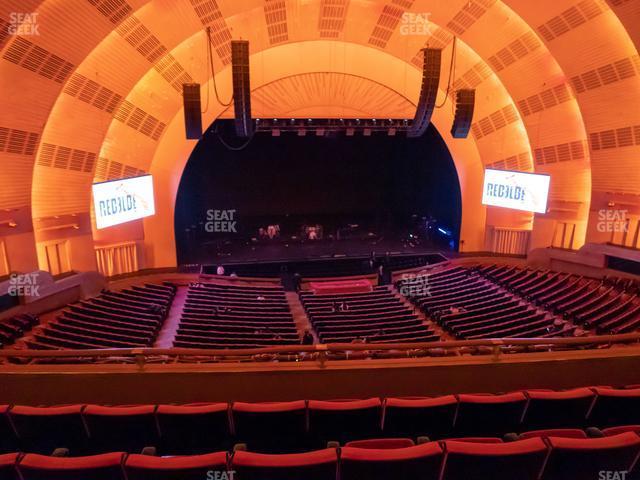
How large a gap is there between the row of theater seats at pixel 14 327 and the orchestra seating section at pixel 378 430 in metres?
7.56

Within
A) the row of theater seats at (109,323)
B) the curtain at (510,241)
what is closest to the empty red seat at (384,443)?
the row of theater seats at (109,323)

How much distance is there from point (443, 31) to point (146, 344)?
1393cm

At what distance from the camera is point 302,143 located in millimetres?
21969

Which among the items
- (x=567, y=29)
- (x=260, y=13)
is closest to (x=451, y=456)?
(x=567, y=29)

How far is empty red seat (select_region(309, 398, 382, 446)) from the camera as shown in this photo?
12.5 ft

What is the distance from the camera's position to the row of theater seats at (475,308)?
10.6 metres

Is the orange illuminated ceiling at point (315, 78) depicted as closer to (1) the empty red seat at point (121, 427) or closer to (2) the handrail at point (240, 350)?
(2) the handrail at point (240, 350)

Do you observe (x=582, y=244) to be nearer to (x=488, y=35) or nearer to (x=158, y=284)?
(x=488, y=35)

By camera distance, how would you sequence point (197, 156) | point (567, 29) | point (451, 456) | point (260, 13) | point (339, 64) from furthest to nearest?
point (197, 156) < point (339, 64) < point (260, 13) < point (567, 29) < point (451, 456)

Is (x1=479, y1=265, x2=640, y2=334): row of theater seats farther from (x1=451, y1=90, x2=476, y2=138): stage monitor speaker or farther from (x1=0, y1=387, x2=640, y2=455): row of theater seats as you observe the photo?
(x1=0, y1=387, x2=640, y2=455): row of theater seats

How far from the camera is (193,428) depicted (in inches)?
151

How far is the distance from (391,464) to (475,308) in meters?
10.8

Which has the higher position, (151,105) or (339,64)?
(339,64)

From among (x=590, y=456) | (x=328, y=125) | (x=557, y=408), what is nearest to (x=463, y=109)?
(x=328, y=125)
